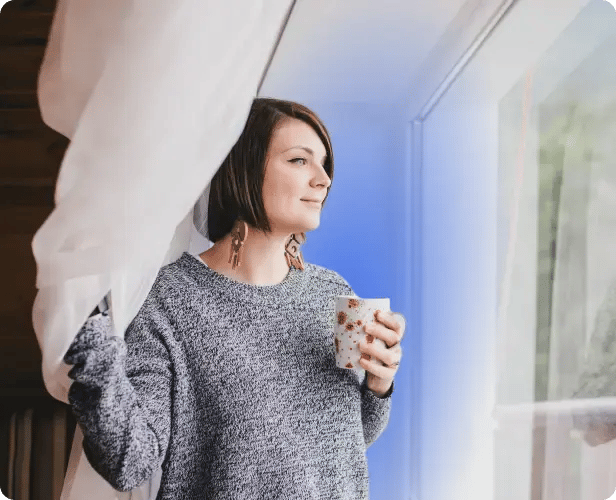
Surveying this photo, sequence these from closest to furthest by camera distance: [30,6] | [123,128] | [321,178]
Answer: [123,128] → [321,178] → [30,6]

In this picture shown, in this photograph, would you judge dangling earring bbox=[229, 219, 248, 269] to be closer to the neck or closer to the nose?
the neck

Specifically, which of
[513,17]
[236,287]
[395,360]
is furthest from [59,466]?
[513,17]

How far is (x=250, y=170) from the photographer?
3.28 ft

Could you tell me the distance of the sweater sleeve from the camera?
0.72 meters

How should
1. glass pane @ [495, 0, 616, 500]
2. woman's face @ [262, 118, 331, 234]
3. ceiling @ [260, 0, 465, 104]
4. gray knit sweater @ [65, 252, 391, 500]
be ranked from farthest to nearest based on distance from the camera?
ceiling @ [260, 0, 465, 104], glass pane @ [495, 0, 616, 500], woman's face @ [262, 118, 331, 234], gray knit sweater @ [65, 252, 391, 500]

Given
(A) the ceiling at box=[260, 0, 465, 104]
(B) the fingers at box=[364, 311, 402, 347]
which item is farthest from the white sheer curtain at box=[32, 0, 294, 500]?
(A) the ceiling at box=[260, 0, 465, 104]

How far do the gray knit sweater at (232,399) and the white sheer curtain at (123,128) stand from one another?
7cm

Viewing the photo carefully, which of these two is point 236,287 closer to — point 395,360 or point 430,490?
point 395,360

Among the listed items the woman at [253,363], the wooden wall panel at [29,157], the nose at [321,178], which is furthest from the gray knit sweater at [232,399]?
the wooden wall panel at [29,157]

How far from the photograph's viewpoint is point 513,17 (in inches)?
68.5

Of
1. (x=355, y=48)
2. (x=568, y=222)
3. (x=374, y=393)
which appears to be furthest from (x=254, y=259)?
(x=355, y=48)

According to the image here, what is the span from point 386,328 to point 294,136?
0.30m

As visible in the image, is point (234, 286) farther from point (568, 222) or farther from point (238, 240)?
point (568, 222)

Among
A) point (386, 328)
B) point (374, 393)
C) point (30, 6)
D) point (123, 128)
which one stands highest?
point (30, 6)
